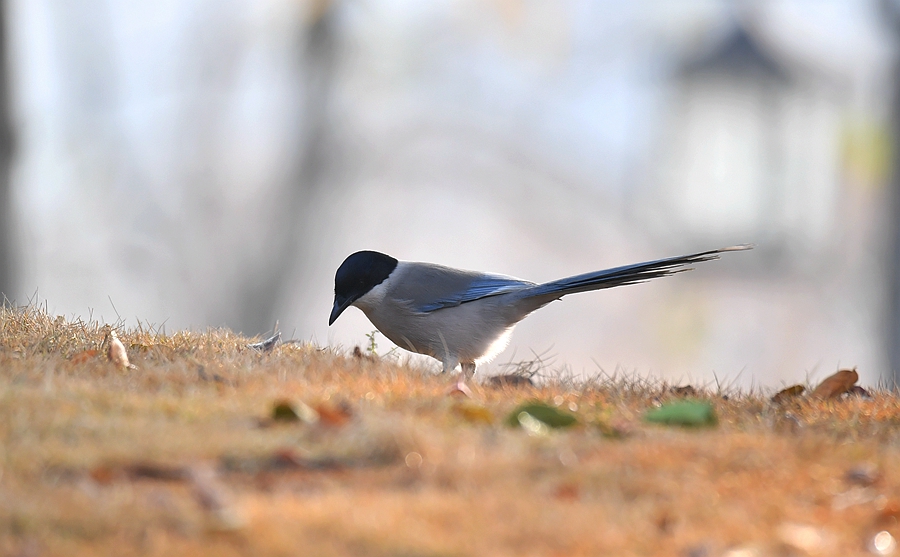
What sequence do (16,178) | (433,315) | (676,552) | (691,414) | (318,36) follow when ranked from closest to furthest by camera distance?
(676,552) < (691,414) < (433,315) < (16,178) < (318,36)

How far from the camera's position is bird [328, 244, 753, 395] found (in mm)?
6289

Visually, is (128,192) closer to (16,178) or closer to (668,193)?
(16,178)

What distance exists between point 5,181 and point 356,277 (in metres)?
7.71

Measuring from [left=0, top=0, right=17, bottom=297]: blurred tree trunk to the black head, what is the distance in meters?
7.51

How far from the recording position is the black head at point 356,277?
646cm

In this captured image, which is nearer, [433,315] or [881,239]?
[433,315]

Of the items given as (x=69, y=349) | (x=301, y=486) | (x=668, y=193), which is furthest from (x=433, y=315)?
(x=668, y=193)

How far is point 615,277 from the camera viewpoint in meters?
5.80

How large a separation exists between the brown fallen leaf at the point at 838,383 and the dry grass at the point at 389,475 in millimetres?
1006

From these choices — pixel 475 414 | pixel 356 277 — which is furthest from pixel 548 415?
pixel 356 277

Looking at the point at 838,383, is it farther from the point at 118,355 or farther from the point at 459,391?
the point at 118,355

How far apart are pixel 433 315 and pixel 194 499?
141 inches

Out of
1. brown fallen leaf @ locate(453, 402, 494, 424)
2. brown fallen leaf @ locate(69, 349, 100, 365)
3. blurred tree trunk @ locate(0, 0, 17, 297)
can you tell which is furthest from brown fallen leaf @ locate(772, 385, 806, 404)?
blurred tree trunk @ locate(0, 0, 17, 297)

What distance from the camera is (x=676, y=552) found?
272 centimetres
